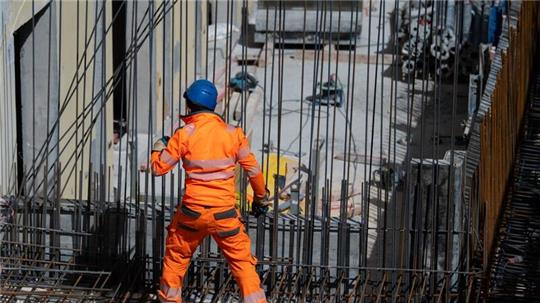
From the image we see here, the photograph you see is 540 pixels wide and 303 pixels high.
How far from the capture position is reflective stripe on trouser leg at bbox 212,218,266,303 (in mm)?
9359

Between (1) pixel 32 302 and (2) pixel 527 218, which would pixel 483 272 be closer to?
(2) pixel 527 218

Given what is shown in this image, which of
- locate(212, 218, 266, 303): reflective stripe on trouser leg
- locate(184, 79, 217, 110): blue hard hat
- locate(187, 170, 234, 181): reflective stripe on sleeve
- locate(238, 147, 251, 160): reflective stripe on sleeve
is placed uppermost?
locate(184, 79, 217, 110): blue hard hat

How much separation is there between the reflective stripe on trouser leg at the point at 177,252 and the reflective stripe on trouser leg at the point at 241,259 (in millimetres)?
182

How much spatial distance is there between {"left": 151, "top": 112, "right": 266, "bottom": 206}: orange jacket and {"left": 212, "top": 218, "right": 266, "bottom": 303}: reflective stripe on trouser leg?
0.27 meters

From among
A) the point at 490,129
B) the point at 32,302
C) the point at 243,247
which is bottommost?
the point at 32,302

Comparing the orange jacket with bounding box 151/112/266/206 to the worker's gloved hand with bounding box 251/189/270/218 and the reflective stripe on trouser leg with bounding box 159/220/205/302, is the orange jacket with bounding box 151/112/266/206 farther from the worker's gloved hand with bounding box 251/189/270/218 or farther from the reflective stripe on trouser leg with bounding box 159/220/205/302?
the reflective stripe on trouser leg with bounding box 159/220/205/302

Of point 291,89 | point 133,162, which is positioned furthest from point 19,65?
point 291,89

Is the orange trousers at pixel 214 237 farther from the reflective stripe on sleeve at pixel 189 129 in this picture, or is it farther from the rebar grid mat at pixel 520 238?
the rebar grid mat at pixel 520 238

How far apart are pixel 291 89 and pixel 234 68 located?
2.58 m

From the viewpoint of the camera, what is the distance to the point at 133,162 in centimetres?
1126

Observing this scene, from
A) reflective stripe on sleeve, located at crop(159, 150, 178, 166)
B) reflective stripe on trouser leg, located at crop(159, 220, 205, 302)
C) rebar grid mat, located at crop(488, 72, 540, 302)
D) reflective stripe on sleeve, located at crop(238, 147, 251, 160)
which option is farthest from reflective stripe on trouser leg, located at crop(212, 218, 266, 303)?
rebar grid mat, located at crop(488, 72, 540, 302)

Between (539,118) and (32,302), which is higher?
(539,118)

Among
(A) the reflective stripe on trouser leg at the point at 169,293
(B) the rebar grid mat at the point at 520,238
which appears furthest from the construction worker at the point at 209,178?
(B) the rebar grid mat at the point at 520,238

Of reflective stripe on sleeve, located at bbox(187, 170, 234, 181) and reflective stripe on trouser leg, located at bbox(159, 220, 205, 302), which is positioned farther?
reflective stripe on trouser leg, located at bbox(159, 220, 205, 302)
